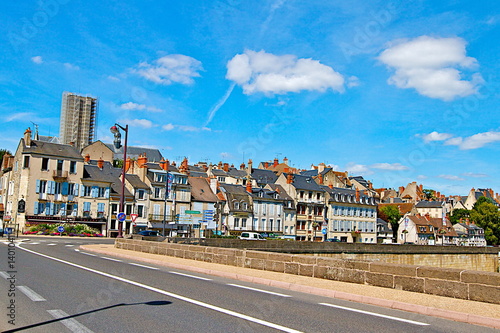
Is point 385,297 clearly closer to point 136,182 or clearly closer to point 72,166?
point 72,166

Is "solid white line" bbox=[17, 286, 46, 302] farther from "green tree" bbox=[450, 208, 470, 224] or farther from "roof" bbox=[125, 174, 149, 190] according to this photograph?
"green tree" bbox=[450, 208, 470, 224]

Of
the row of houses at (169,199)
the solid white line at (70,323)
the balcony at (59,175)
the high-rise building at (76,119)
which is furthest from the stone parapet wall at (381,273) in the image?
the high-rise building at (76,119)

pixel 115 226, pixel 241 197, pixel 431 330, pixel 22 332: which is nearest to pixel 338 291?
pixel 431 330

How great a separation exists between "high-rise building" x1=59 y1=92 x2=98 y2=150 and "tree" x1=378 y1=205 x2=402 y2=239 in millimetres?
103205

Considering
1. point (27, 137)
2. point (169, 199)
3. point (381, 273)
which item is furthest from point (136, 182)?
point (381, 273)

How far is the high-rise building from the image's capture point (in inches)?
6368

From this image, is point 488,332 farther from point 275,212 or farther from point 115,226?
point 275,212

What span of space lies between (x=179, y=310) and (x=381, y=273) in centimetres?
619

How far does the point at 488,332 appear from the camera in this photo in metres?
8.20

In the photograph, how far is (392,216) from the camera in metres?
102

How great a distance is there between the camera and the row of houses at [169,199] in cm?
5775

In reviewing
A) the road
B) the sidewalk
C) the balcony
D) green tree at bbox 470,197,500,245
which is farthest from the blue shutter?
green tree at bbox 470,197,500,245

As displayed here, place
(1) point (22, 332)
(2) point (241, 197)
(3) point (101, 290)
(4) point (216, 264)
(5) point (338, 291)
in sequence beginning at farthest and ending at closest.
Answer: (2) point (241, 197) → (4) point (216, 264) → (5) point (338, 291) → (3) point (101, 290) → (1) point (22, 332)

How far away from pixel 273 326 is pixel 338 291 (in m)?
4.45
